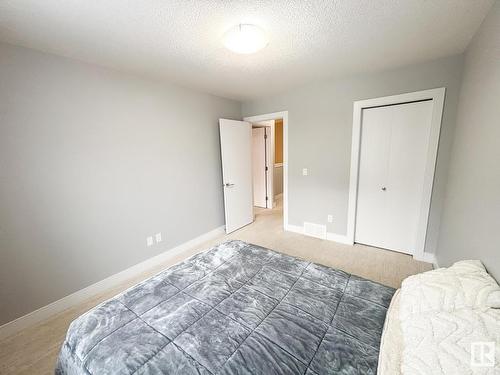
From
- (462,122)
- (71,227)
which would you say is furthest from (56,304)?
(462,122)

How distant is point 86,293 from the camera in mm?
2115

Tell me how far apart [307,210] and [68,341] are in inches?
119

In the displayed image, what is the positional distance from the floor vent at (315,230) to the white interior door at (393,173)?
534 millimetres

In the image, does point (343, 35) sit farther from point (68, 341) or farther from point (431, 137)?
point (68, 341)

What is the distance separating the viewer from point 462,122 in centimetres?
191

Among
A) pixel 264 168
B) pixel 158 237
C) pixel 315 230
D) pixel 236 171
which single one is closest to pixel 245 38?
pixel 236 171

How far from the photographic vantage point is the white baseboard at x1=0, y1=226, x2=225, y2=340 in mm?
1727

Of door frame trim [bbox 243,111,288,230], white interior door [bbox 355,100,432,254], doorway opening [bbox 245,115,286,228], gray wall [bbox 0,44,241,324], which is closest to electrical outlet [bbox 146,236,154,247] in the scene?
gray wall [bbox 0,44,241,324]

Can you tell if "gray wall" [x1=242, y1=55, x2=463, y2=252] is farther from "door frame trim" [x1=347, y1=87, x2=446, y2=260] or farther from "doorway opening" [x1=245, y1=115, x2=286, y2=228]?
"doorway opening" [x1=245, y1=115, x2=286, y2=228]

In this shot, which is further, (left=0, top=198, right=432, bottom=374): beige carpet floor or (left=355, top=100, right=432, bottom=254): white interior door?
(left=355, top=100, right=432, bottom=254): white interior door

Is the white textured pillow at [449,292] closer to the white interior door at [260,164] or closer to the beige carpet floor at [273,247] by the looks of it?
the beige carpet floor at [273,247]

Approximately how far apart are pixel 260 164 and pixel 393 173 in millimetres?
3027

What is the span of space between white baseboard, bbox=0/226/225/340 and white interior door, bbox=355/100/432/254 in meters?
2.61

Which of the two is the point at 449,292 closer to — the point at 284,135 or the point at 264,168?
the point at 284,135
